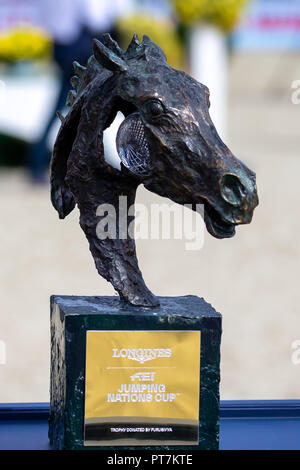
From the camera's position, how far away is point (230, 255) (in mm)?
6395

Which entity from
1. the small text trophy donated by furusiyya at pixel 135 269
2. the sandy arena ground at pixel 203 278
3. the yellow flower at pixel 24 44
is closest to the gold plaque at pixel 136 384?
the small text trophy donated by furusiyya at pixel 135 269

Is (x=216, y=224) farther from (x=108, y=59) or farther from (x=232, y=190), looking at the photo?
(x=108, y=59)

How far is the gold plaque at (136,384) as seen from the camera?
2211 mm

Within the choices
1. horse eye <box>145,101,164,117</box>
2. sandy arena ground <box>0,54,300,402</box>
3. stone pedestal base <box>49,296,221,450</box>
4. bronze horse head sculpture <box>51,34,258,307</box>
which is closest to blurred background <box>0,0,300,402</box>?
sandy arena ground <box>0,54,300,402</box>

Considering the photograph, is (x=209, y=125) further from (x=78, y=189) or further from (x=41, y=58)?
(x=41, y=58)

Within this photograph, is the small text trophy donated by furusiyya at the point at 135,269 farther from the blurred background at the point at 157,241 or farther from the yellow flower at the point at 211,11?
the yellow flower at the point at 211,11

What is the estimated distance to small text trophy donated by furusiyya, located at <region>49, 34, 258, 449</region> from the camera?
2117mm

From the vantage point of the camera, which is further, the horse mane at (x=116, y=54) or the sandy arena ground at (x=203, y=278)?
the sandy arena ground at (x=203, y=278)

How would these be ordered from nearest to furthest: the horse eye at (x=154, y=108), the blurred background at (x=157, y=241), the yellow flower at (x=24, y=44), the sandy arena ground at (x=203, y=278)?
1. the horse eye at (x=154, y=108)
2. the sandy arena ground at (x=203, y=278)
3. the blurred background at (x=157, y=241)
4. the yellow flower at (x=24, y=44)

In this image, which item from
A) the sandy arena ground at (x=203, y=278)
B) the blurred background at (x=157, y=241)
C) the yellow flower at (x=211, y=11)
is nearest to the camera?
the sandy arena ground at (x=203, y=278)

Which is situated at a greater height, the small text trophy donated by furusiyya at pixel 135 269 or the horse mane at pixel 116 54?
the horse mane at pixel 116 54

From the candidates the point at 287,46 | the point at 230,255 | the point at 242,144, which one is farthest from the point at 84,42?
the point at 287,46

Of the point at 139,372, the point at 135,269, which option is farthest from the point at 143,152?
the point at 139,372

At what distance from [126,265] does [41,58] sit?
843cm
